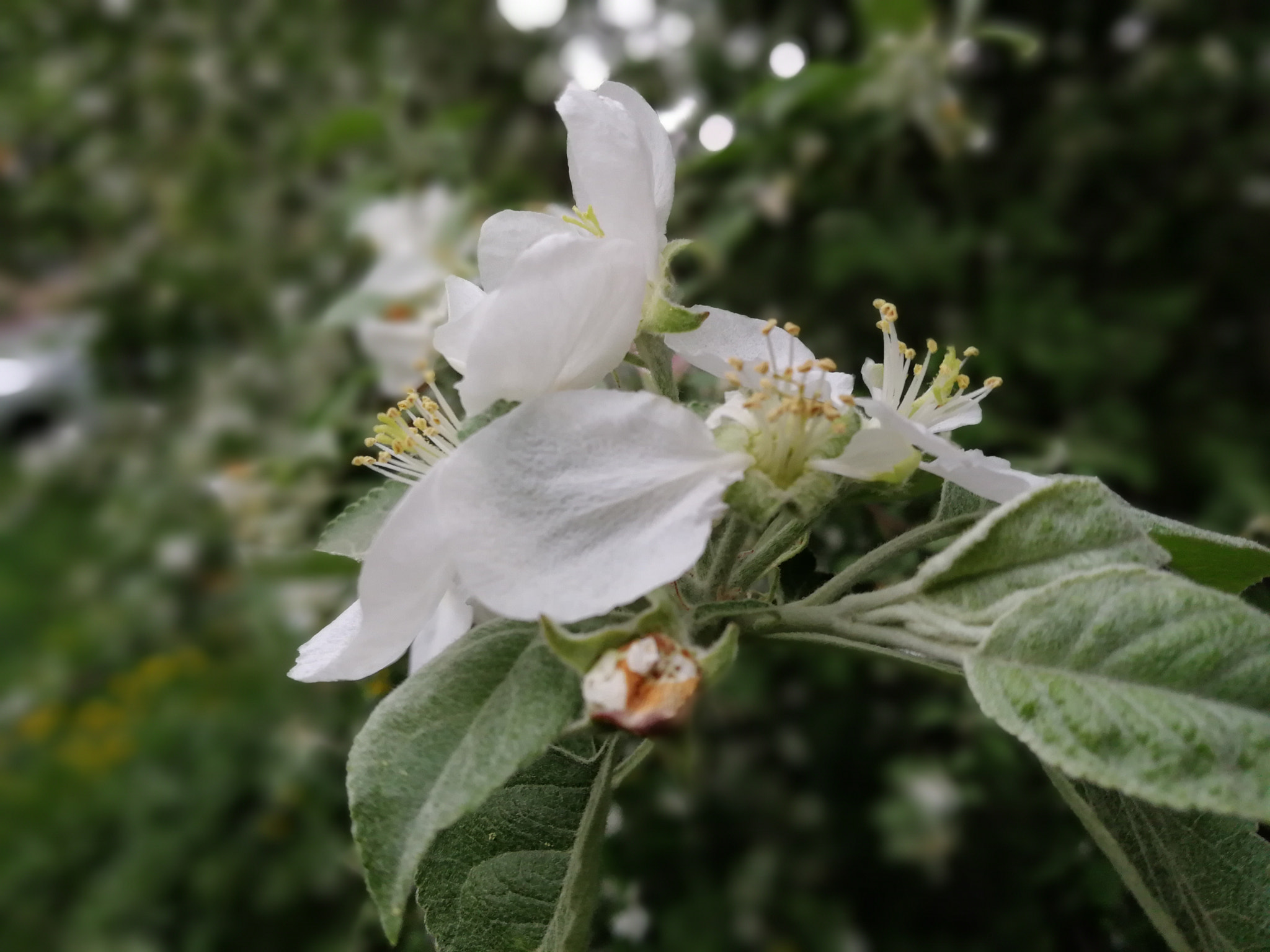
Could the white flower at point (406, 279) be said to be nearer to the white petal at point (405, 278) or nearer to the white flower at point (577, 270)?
the white petal at point (405, 278)

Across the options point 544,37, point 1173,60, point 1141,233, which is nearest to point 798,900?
point 1141,233

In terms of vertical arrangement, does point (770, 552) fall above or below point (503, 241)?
below

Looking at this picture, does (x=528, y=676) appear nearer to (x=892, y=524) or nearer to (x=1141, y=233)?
(x=892, y=524)

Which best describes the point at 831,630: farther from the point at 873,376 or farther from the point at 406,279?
the point at 406,279

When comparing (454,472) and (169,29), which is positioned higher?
(169,29)

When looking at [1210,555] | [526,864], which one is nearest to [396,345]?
[526,864]

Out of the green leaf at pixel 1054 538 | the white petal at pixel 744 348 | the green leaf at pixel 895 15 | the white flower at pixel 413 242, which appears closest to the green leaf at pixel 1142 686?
the green leaf at pixel 1054 538
